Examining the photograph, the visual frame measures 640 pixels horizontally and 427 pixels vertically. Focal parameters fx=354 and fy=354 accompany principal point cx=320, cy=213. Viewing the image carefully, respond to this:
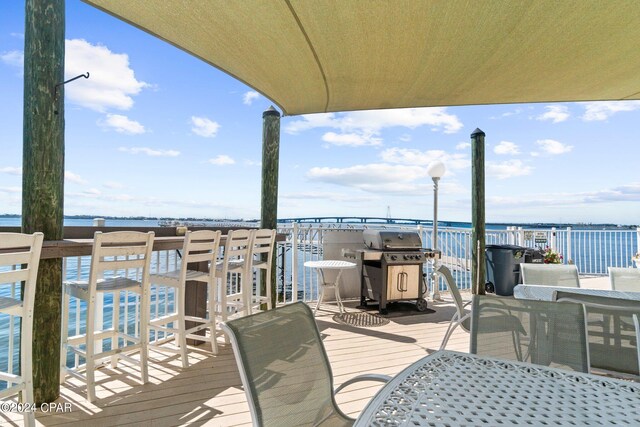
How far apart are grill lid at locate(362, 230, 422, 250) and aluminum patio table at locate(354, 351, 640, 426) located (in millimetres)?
4006

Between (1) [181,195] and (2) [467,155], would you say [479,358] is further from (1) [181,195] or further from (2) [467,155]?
(1) [181,195]

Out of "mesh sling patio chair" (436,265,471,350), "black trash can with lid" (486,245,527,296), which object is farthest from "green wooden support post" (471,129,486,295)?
"mesh sling patio chair" (436,265,471,350)

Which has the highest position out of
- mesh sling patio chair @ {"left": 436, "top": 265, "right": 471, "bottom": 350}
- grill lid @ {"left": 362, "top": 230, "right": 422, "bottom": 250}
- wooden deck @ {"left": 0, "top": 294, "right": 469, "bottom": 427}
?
grill lid @ {"left": 362, "top": 230, "right": 422, "bottom": 250}

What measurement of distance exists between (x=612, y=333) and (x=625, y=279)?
1.76 metres

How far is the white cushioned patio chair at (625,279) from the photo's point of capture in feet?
10.6

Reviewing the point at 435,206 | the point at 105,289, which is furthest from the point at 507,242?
the point at 105,289

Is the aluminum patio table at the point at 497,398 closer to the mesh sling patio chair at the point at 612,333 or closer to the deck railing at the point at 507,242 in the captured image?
the mesh sling patio chair at the point at 612,333

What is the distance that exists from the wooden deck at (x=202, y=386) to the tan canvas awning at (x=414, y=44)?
8.66ft

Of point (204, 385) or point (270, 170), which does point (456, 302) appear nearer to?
point (204, 385)

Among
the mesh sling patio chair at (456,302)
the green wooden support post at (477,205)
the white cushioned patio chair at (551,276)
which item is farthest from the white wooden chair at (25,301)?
the green wooden support post at (477,205)

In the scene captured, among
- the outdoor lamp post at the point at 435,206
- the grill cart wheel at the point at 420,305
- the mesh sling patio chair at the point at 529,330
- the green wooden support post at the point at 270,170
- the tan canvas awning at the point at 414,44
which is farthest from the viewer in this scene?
the outdoor lamp post at the point at 435,206

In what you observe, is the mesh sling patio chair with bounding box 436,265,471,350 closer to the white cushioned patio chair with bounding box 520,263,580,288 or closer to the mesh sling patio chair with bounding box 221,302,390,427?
the white cushioned patio chair with bounding box 520,263,580,288

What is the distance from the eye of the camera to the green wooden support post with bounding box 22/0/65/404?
8.00 ft

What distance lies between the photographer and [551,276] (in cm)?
337
